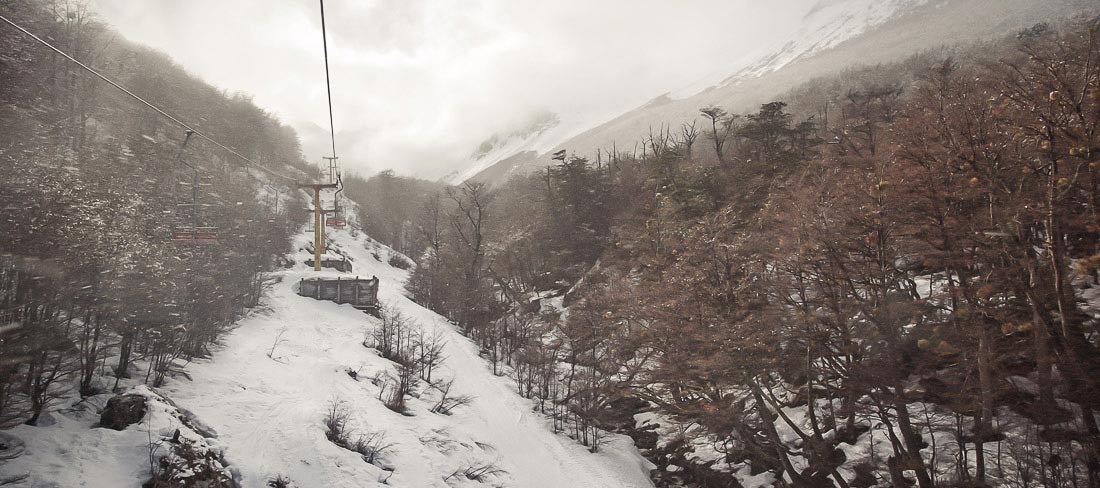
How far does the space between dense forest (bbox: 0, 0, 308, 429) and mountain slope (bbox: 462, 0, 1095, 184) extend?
4666 cm

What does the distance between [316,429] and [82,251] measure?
240 inches

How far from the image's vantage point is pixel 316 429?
11484 millimetres

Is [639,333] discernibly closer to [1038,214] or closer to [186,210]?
[1038,214]

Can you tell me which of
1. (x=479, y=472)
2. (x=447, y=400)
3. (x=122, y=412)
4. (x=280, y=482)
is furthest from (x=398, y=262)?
(x=122, y=412)

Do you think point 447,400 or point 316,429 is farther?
point 447,400

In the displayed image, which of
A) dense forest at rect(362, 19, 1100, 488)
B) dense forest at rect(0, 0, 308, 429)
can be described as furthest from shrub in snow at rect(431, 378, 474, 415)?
dense forest at rect(0, 0, 308, 429)

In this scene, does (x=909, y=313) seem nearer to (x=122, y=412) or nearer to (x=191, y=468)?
(x=191, y=468)

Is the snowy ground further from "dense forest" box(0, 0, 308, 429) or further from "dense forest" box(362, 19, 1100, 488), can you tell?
"dense forest" box(362, 19, 1100, 488)

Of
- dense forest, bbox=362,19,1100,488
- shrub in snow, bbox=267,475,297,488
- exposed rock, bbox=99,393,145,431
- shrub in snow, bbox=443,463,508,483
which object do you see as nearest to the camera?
exposed rock, bbox=99,393,145,431

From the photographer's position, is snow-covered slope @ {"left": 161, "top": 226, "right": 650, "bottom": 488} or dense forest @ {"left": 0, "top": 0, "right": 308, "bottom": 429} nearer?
dense forest @ {"left": 0, "top": 0, "right": 308, "bottom": 429}

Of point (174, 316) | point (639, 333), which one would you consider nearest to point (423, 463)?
point (174, 316)

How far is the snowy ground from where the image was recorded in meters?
7.48

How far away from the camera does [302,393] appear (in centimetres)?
1353

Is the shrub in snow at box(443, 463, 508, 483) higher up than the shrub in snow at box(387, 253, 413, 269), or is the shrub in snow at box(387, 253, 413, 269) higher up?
the shrub in snow at box(443, 463, 508, 483)
